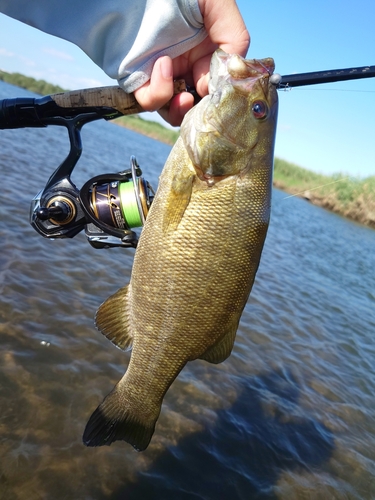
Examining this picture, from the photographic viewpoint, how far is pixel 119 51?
7.91ft

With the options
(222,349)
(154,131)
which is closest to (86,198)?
(222,349)

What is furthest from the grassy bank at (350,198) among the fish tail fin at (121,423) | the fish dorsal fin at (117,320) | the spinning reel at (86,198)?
the fish tail fin at (121,423)

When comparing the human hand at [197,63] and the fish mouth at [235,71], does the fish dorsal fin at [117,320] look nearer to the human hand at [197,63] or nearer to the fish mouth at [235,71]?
the human hand at [197,63]

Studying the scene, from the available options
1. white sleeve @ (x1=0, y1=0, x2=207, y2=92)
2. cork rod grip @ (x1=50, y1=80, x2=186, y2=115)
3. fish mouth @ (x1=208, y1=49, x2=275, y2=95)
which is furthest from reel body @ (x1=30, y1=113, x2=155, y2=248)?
fish mouth @ (x1=208, y1=49, x2=275, y2=95)

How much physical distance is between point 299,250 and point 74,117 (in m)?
11.8

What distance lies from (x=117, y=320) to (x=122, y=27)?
1768 mm

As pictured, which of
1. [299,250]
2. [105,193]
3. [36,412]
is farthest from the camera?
[299,250]

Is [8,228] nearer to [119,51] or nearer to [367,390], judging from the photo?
[119,51]

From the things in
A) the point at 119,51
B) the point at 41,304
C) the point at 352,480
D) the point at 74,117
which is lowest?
the point at 352,480

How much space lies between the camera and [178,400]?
14.2 feet

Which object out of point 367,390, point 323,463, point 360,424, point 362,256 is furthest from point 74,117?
point 362,256

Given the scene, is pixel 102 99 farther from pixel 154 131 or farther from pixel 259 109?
pixel 154 131

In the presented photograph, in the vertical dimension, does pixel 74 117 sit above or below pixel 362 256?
above

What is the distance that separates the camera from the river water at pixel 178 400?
333 centimetres
